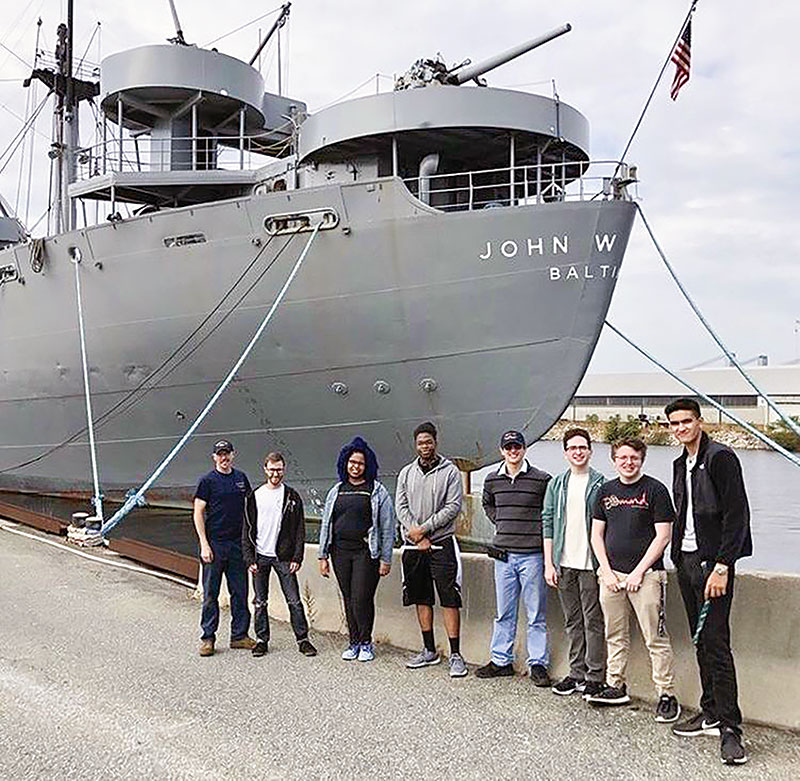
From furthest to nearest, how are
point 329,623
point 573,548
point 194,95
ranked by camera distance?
point 194,95 < point 329,623 < point 573,548

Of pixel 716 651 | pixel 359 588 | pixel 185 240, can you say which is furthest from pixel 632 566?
pixel 185 240

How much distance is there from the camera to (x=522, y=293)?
11164mm

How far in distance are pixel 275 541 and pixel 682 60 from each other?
801 cm

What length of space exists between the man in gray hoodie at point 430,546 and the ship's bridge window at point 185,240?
7.74m

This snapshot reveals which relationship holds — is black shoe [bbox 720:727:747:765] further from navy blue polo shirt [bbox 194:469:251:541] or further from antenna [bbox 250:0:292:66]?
antenna [bbox 250:0:292:66]

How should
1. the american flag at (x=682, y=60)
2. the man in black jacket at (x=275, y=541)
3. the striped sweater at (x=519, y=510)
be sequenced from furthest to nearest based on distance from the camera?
the american flag at (x=682, y=60) < the man in black jacket at (x=275, y=541) < the striped sweater at (x=519, y=510)

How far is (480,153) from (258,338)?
4.27m

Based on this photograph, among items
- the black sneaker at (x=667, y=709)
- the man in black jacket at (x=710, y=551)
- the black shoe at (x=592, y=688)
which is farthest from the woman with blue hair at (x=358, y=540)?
the man in black jacket at (x=710, y=551)

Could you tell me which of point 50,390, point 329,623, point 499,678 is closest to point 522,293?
point 329,623

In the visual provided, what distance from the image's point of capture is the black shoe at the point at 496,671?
207 inches

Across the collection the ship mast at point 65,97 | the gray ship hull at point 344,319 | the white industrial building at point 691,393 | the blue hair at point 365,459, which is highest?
the ship mast at point 65,97

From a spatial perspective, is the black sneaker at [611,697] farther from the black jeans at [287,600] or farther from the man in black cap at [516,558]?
the black jeans at [287,600]

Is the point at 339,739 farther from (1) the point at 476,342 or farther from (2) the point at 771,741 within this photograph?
(1) the point at 476,342

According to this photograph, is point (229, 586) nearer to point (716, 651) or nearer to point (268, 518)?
point (268, 518)
